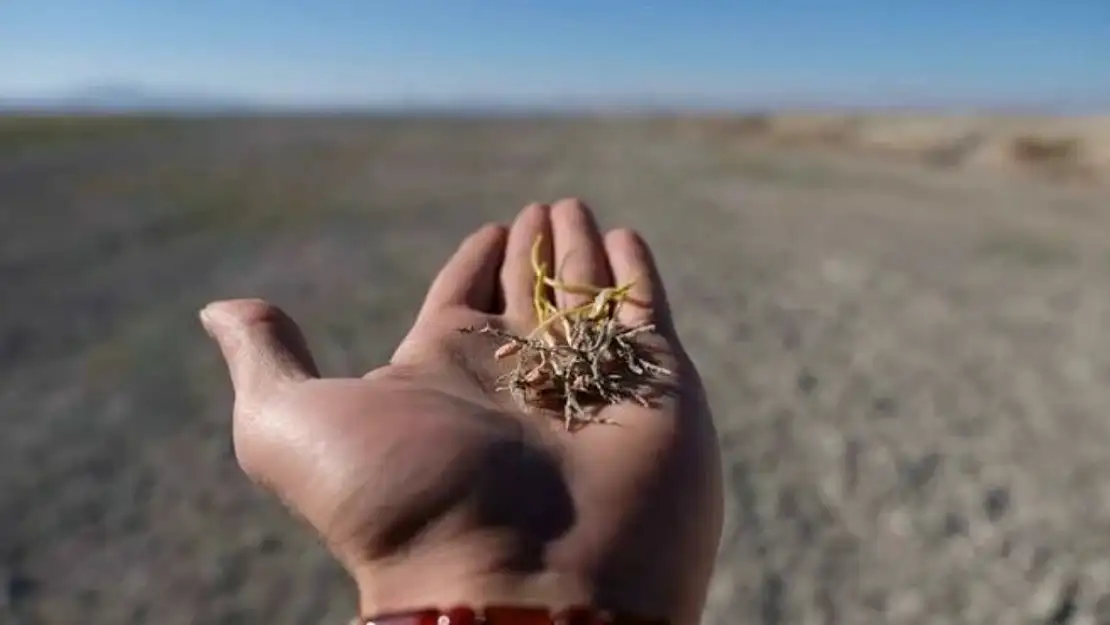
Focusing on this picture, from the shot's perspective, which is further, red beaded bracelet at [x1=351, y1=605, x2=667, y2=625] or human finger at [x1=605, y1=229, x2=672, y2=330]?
human finger at [x1=605, y1=229, x2=672, y2=330]

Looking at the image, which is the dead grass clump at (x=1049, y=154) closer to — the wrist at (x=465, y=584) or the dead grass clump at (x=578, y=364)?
the dead grass clump at (x=578, y=364)

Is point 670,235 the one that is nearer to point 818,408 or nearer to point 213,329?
point 818,408

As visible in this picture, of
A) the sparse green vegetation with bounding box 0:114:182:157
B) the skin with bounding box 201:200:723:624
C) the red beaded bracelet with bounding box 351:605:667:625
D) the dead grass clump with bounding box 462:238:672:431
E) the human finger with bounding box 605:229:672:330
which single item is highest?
the human finger with bounding box 605:229:672:330

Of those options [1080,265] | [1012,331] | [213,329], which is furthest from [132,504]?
[1080,265]

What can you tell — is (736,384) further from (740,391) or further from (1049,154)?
(1049,154)

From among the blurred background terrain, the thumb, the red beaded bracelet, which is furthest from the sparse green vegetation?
the red beaded bracelet

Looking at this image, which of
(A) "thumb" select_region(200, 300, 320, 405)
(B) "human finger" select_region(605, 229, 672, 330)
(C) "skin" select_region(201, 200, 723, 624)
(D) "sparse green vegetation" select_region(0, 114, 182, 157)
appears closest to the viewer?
(C) "skin" select_region(201, 200, 723, 624)

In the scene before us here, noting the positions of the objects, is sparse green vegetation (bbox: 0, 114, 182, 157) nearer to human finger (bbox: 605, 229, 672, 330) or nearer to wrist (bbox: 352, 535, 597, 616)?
human finger (bbox: 605, 229, 672, 330)

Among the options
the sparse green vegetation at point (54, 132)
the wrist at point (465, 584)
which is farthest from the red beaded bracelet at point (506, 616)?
the sparse green vegetation at point (54, 132)

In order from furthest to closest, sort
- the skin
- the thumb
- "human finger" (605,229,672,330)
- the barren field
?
the barren field → "human finger" (605,229,672,330) → the thumb → the skin
